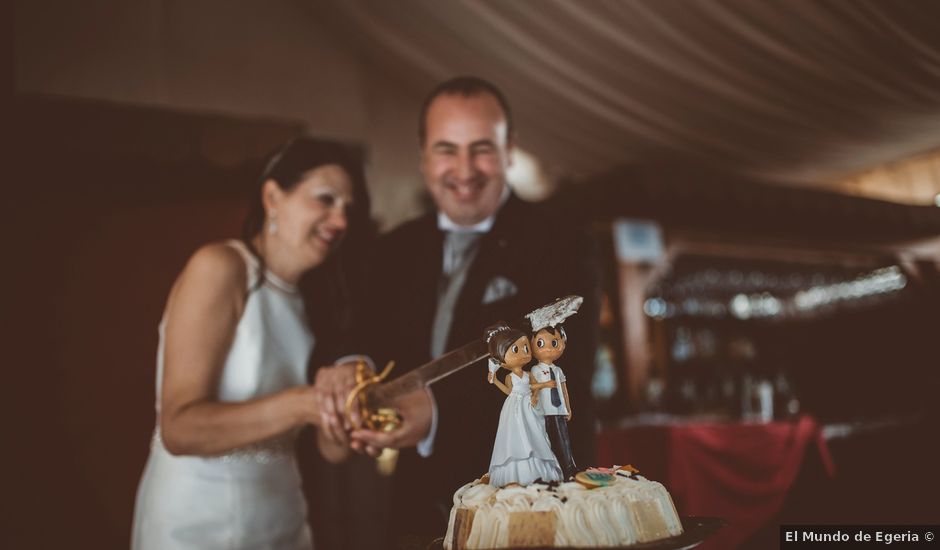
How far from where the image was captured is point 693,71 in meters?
4.24

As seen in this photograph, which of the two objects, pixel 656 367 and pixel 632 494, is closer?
pixel 632 494

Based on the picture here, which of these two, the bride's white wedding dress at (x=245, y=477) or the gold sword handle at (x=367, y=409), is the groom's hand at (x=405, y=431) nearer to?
the gold sword handle at (x=367, y=409)

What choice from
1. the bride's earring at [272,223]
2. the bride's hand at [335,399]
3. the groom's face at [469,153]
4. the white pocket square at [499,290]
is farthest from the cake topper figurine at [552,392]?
the bride's earring at [272,223]

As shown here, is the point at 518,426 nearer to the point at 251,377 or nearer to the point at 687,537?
the point at 687,537

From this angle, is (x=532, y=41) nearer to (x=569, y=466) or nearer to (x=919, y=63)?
(x=919, y=63)

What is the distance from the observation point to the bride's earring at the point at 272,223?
71.9 inches

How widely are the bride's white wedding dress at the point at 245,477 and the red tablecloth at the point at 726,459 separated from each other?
59.6 inches

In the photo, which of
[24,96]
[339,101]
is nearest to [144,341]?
[24,96]

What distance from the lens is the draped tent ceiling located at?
1729 mm

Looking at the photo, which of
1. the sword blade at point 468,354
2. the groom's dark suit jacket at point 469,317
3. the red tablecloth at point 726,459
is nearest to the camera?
the sword blade at point 468,354

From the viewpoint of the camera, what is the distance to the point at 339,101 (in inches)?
231

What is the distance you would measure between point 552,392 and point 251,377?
3.53 ft

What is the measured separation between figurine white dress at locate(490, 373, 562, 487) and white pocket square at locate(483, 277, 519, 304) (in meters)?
0.33

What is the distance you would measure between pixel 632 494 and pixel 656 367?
5.46 m
